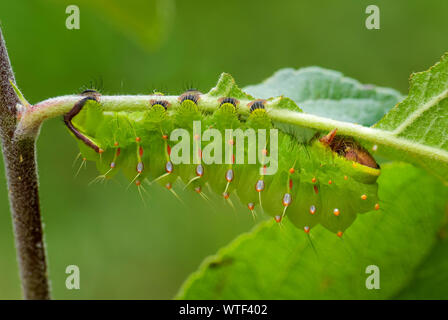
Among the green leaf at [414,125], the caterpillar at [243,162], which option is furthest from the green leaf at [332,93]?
the green leaf at [414,125]

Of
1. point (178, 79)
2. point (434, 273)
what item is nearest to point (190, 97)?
point (434, 273)

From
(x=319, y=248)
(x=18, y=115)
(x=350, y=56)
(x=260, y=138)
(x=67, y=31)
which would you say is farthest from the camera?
(x=350, y=56)

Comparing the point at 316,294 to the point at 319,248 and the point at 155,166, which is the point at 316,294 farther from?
the point at 155,166

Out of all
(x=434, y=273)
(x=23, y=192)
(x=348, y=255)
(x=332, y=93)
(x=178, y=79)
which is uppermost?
(x=178, y=79)

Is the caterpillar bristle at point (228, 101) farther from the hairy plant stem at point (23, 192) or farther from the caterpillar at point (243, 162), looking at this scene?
the hairy plant stem at point (23, 192)

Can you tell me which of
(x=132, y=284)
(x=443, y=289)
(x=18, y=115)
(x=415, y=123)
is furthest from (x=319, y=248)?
(x=132, y=284)

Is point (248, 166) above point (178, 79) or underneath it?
underneath

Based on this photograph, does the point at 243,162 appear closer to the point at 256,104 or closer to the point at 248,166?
the point at 248,166
